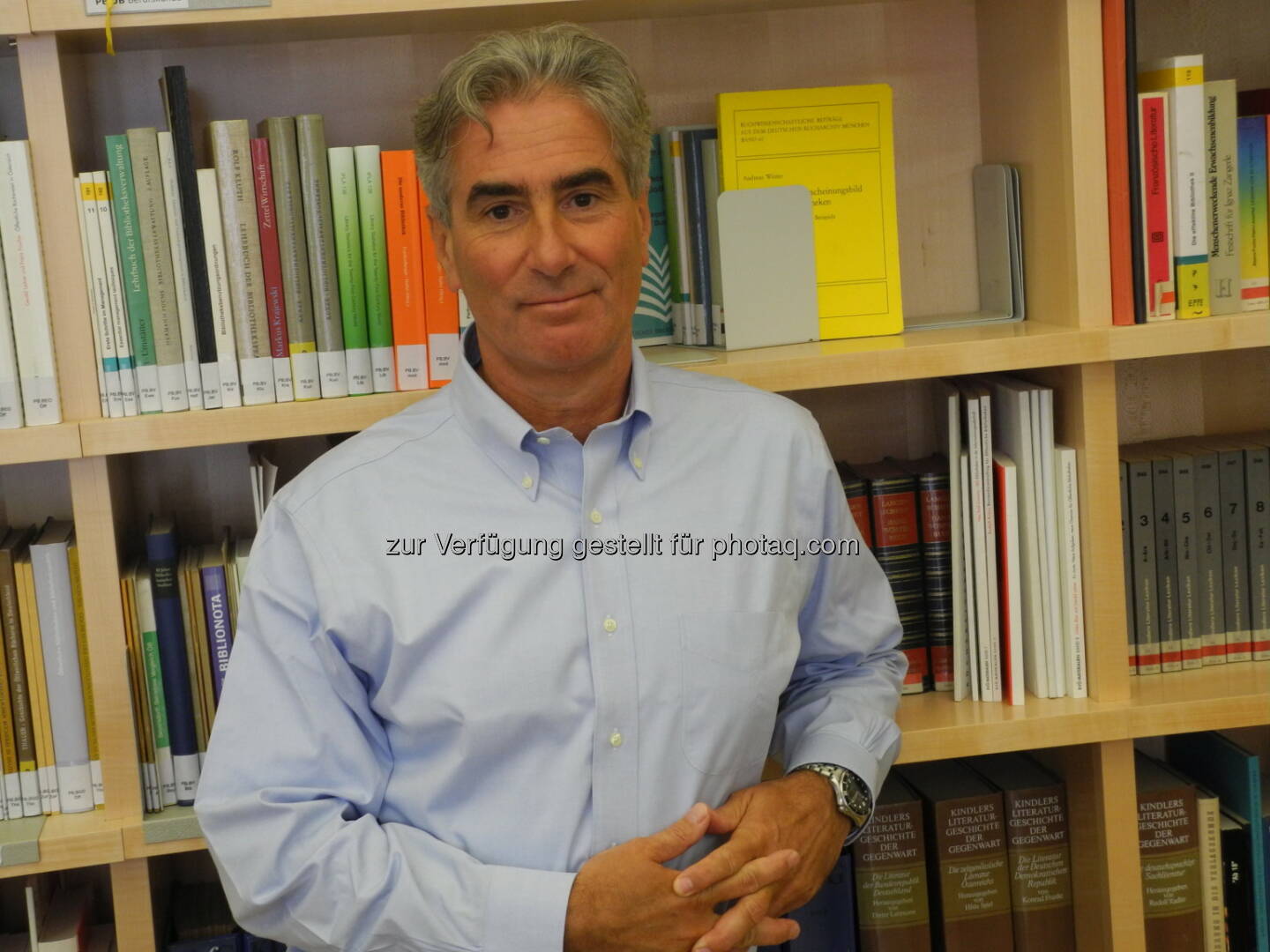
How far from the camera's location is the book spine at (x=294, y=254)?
1520 millimetres

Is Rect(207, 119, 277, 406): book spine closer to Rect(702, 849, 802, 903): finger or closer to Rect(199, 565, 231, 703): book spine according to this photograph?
Rect(199, 565, 231, 703): book spine

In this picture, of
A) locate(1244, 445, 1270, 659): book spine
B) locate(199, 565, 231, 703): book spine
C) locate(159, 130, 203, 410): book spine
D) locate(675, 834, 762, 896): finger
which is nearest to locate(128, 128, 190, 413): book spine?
locate(159, 130, 203, 410): book spine

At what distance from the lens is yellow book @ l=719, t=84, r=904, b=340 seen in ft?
5.54

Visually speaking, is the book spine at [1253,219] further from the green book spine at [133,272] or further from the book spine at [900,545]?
the green book spine at [133,272]

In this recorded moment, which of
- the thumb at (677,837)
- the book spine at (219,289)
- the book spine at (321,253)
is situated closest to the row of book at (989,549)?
the thumb at (677,837)

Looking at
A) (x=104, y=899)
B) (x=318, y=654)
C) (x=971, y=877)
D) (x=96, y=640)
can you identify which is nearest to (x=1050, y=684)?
(x=971, y=877)

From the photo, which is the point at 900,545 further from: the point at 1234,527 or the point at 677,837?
the point at 677,837

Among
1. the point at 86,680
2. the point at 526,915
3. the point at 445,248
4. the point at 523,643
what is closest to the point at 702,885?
the point at 526,915

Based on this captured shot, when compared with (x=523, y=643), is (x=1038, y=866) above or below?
below

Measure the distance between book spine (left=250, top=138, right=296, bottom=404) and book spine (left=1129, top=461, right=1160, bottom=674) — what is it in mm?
1112

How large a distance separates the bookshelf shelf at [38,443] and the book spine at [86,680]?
0.14 m

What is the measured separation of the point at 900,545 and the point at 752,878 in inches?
23.5

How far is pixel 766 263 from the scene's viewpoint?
1698 mm

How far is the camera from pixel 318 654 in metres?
1.28
